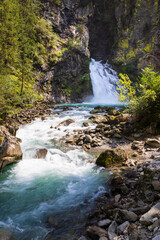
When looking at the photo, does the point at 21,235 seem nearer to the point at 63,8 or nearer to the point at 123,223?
the point at 123,223

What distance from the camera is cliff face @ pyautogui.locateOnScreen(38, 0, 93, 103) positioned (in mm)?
26000

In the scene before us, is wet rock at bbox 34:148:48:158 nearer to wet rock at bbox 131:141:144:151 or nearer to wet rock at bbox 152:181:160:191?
wet rock at bbox 131:141:144:151

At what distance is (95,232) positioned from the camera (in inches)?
102

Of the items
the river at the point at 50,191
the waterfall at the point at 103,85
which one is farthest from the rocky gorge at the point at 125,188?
the waterfall at the point at 103,85

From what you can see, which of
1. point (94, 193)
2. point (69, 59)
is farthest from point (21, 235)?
point (69, 59)

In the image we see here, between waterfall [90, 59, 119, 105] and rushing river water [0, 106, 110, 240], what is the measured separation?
23.6 metres

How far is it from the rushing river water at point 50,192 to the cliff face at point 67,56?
1967 centimetres

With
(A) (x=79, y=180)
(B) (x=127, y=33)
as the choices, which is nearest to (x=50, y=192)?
(A) (x=79, y=180)

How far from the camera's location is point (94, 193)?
409cm

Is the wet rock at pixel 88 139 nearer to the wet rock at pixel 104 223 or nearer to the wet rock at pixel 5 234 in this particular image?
the wet rock at pixel 104 223

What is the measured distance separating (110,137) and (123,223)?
6177 millimetres

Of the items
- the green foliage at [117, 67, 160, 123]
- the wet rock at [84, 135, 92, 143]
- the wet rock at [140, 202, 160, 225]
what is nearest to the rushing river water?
the wet rock at [84, 135, 92, 143]

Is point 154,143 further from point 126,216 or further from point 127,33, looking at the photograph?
point 127,33

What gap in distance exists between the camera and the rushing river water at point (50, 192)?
10.2 ft
